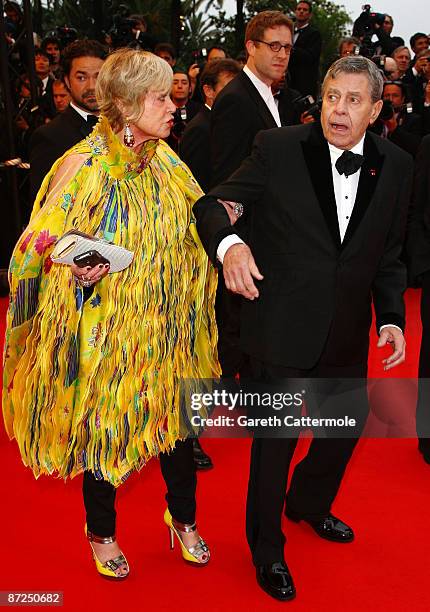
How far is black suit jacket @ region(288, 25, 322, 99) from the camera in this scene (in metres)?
9.20

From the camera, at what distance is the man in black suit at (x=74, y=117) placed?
3369 millimetres

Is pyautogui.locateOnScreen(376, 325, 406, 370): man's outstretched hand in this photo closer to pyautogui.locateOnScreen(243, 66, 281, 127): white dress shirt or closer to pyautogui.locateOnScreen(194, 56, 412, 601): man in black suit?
pyautogui.locateOnScreen(194, 56, 412, 601): man in black suit

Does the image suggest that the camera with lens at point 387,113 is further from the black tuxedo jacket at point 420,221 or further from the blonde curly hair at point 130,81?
the blonde curly hair at point 130,81

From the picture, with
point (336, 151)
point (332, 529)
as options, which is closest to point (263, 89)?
point (336, 151)

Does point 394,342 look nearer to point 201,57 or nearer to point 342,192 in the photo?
point 342,192

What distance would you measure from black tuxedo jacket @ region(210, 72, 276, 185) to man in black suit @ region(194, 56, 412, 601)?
956 millimetres

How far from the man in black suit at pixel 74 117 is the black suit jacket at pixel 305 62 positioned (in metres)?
6.05

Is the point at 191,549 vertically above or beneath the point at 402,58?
beneath

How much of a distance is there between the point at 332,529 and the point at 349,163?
4.26 ft

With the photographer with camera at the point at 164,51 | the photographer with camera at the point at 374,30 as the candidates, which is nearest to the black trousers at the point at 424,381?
the photographer with camera at the point at 164,51

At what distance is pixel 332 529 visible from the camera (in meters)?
2.80

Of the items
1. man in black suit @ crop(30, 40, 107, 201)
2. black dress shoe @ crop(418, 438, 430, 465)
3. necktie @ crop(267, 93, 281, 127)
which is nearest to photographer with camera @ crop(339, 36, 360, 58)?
necktie @ crop(267, 93, 281, 127)

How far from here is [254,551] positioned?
8.21ft

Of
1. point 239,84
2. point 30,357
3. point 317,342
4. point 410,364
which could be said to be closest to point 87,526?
point 30,357
